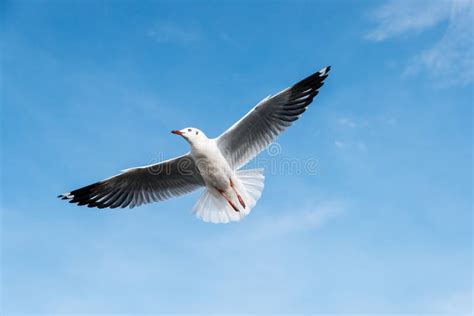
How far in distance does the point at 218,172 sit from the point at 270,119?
830mm

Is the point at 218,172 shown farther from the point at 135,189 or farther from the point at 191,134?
the point at 135,189

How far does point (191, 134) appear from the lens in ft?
23.0

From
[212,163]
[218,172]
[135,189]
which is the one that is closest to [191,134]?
[212,163]

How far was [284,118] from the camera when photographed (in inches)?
280

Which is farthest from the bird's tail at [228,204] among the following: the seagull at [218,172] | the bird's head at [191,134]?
the bird's head at [191,134]

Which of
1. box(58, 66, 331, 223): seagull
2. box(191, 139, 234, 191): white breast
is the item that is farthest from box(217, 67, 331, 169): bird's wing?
box(191, 139, 234, 191): white breast

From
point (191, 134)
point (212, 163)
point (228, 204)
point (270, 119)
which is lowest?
point (228, 204)

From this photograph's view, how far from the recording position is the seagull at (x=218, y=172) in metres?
7.00

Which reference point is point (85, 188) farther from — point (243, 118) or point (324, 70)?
point (324, 70)

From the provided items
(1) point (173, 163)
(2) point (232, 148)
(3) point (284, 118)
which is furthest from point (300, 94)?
(1) point (173, 163)

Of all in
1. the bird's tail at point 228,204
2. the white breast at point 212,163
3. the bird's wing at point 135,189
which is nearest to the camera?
the white breast at point 212,163

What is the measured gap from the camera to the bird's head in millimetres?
6961

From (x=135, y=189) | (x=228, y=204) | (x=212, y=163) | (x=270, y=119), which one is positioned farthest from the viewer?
(x=135, y=189)

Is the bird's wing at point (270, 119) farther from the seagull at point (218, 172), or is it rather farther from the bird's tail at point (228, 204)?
the bird's tail at point (228, 204)
